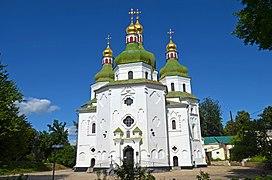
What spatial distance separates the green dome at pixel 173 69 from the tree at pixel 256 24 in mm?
23335

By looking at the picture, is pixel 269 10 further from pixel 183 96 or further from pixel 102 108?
pixel 183 96

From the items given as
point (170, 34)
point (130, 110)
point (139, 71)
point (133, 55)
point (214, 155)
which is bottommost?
point (214, 155)

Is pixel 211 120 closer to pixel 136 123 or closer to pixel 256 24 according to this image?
pixel 136 123

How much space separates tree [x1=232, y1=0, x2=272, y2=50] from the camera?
1121cm

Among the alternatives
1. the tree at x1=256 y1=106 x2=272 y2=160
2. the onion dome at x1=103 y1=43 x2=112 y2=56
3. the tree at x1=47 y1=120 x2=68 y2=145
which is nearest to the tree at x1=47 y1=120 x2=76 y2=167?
the tree at x1=47 y1=120 x2=68 y2=145

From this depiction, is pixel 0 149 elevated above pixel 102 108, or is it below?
below

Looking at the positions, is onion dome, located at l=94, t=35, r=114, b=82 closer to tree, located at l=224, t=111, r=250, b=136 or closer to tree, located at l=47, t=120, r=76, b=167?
tree, located at l=47, t=120, r=76, b=167

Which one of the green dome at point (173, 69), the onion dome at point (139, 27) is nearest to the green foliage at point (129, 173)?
the green dome at point (173, 69)

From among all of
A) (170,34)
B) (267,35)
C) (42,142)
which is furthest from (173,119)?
(42,142)

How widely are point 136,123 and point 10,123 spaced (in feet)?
48.7

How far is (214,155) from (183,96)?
1973 cm

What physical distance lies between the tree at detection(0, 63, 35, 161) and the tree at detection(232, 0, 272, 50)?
14.4 m

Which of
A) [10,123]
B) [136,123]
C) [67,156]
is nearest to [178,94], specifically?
[136,123]

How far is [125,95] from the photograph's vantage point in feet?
94.4
